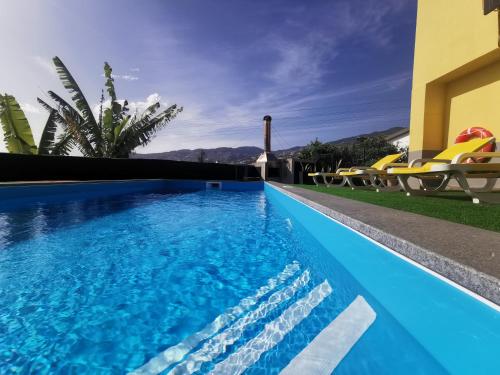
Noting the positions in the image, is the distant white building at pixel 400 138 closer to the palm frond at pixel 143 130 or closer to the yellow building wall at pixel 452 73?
the yellow building wall at pixel 452 73

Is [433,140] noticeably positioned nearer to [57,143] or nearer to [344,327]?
[344,327]

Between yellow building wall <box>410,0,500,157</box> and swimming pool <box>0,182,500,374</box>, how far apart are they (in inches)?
267

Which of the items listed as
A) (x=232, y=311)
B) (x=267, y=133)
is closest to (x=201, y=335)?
(x=232, y=311)

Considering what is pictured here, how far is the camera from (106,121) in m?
12.5

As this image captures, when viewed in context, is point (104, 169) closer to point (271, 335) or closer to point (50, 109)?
point (50, 109)

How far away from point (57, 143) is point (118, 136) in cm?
264

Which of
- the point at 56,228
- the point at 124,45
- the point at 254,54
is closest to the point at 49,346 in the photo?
the point at 56,228

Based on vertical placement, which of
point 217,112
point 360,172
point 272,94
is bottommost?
point 360,172

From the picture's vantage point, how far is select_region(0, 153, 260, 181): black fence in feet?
33.9

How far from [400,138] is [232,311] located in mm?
38659

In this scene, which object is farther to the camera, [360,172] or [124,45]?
[124,45]

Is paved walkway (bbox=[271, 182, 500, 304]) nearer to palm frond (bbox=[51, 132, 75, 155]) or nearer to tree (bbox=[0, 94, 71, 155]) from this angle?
tree (bbox=[0, 94, 71, 155])

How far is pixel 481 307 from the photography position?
1.07 m

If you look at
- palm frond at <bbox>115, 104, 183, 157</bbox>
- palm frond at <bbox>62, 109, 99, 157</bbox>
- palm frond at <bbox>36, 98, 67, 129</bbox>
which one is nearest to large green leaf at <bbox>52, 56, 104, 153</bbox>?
palm frond at <bbox>62, 109, 99, 157</bbox>
